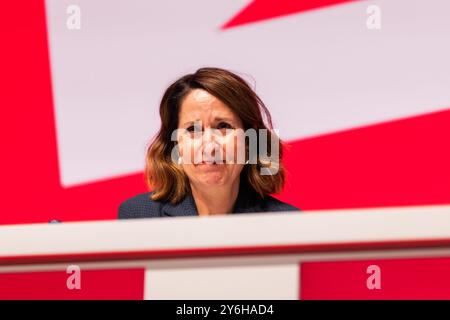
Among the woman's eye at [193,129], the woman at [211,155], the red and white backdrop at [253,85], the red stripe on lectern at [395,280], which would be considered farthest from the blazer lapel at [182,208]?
the red and white backdrop at [253,85]

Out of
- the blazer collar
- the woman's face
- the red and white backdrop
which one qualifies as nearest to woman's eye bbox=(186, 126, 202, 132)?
the woman's face

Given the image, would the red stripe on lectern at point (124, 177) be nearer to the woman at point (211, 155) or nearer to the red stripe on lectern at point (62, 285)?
the woman at point (211, 155)

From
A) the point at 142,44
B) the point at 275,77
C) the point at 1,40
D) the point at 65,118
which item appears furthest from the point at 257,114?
the point at 1,40

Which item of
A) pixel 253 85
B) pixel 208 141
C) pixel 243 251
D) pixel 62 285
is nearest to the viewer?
pixel 243 251

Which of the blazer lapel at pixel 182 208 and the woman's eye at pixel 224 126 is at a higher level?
the woman's eye at pixel 224 126

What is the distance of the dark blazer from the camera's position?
1.06 meters

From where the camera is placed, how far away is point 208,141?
963mm

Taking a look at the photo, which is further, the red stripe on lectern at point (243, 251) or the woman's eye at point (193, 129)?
the woman's eye at point (193, 129)

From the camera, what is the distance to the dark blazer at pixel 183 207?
3.46 feet

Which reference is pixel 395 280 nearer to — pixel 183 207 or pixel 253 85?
pixel 183 207

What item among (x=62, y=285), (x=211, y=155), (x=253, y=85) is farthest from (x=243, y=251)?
(x=253, y=85)

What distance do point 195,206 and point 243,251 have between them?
2.06ft

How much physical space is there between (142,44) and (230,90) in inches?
26.0

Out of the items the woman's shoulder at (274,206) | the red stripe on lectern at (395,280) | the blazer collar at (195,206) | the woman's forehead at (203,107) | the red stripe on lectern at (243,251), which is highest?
the woman's forehead at (203,107)
